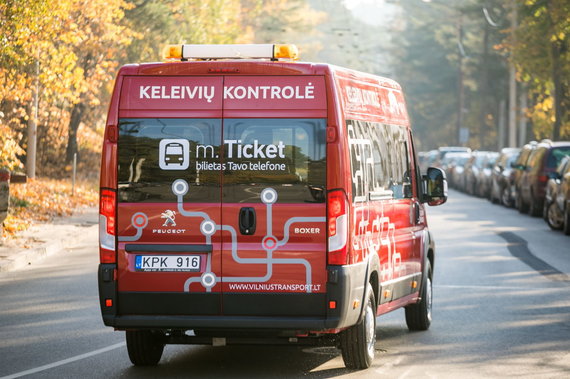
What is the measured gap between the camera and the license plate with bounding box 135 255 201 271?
30.0 feet

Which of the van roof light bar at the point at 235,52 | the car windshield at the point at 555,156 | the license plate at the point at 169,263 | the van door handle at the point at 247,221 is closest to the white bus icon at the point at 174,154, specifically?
the van door handle at the point at 247,221

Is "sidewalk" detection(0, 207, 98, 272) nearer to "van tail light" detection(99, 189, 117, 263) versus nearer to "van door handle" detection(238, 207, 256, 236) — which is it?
"van tail light" detection(99, 189, 117, 263)

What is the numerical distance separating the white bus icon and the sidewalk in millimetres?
9020

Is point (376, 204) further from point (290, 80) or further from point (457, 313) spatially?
point (457, 313)

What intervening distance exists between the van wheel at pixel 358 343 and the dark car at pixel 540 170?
20.5 metres

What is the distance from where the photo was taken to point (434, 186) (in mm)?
12055

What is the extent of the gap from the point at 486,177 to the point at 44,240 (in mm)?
24453

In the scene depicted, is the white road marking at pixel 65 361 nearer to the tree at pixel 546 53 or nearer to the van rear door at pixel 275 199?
the van rear door at pixel 275 199

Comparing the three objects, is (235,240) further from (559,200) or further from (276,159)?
(559,200)

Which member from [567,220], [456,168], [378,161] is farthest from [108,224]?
[456,168]

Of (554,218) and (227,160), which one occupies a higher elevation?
(227,160)

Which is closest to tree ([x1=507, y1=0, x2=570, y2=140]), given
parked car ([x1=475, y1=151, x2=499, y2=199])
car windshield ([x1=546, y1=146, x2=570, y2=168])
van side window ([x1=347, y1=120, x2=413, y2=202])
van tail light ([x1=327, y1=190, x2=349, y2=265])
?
parked car ([x1=475, y1=151, x2=499, y2=199])

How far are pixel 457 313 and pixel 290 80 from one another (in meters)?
5.01

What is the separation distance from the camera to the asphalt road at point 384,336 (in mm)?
9805
